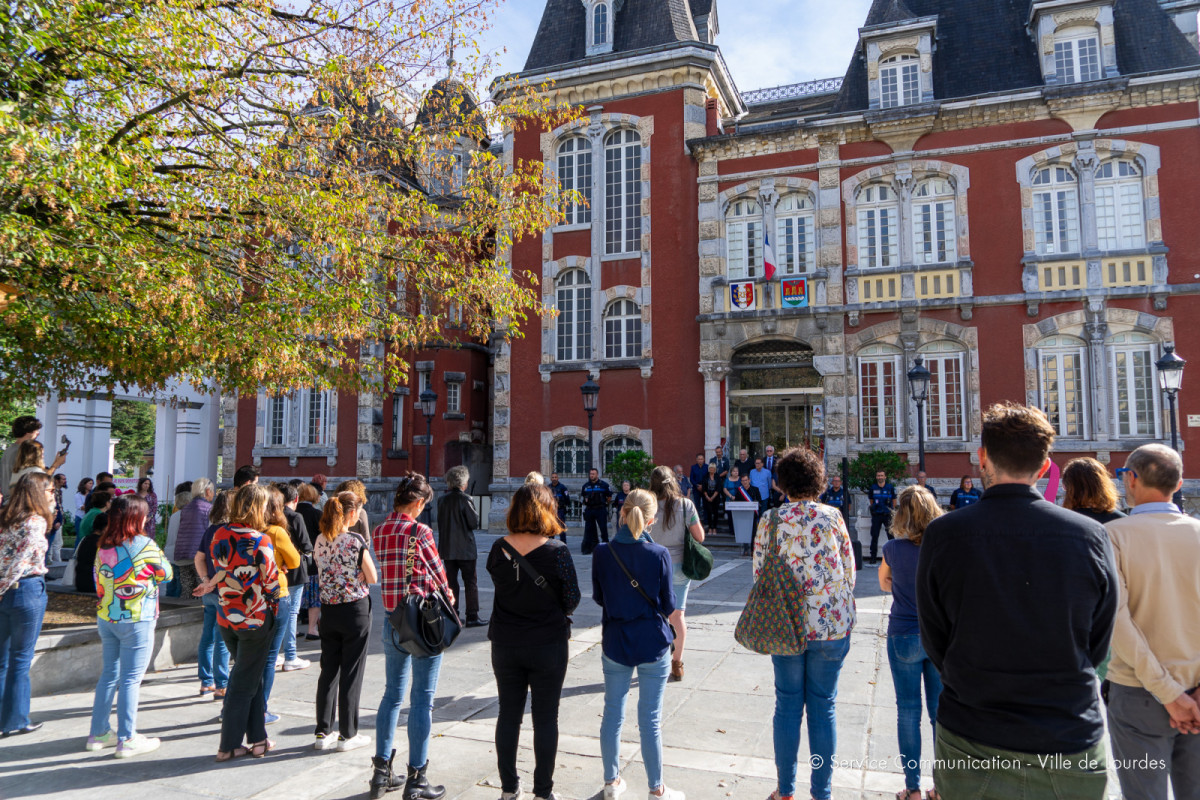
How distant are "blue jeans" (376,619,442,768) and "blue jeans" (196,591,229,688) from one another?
2.69 meters

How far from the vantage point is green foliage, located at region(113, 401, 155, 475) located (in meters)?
45.1

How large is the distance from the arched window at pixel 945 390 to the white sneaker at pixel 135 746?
17237 mm

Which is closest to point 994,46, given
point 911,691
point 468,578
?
point 468,578

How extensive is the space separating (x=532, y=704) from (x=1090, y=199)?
61.6ft

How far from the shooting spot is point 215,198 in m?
8.24

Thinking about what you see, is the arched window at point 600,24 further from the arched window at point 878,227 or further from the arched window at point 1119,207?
the arched window at point 1119,207

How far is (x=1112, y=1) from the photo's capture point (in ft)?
59.3

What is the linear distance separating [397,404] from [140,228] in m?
17.1

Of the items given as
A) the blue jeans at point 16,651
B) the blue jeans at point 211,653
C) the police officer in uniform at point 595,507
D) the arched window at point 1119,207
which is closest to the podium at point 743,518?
the police officer in uniform at point 595,507

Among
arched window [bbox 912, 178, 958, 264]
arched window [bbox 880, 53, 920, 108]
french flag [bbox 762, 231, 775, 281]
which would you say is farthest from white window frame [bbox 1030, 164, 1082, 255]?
french flag [bbox 762, 231, 775, 281]

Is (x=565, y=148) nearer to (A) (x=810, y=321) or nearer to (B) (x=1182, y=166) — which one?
(A) (x=810, y=321)

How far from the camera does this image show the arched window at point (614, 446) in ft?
68.3

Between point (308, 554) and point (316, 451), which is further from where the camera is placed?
point (316, 451)

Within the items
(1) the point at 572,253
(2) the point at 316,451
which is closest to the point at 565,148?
(1) the point at 572,253
